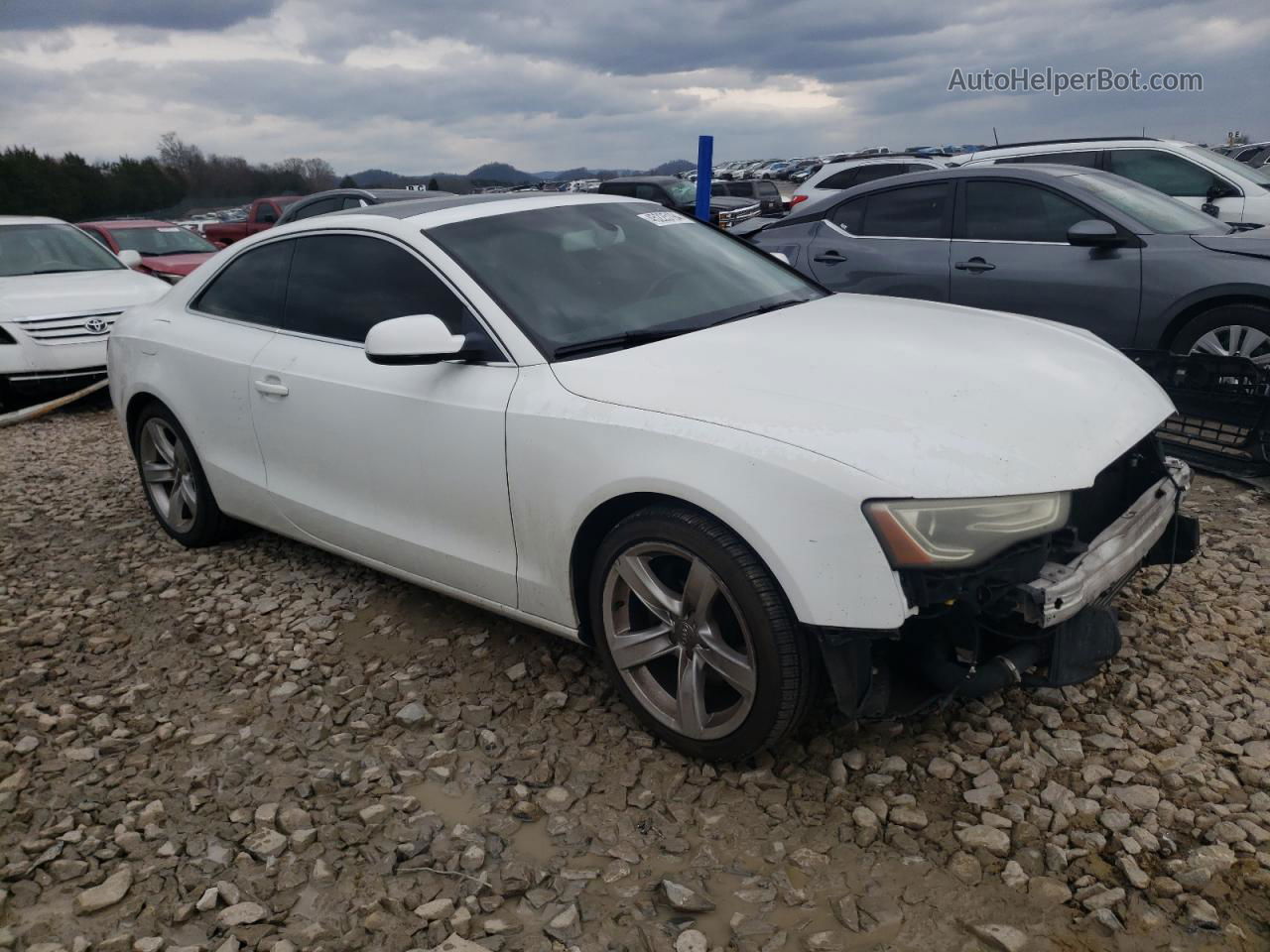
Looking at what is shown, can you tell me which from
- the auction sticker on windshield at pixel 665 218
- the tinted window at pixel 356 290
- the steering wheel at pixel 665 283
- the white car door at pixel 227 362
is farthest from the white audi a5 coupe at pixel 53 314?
the steering wheel at pixel 665 283

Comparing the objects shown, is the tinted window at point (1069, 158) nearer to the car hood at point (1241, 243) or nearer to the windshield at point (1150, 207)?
the windshield at point (1150, 207)

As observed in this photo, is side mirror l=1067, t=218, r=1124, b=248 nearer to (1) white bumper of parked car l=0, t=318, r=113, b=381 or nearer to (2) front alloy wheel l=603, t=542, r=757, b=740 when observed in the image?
(2) front alloy wheel l=603, t=542, r=757, b=740

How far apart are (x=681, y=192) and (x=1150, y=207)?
36.3ft

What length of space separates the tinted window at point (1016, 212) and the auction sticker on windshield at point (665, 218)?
3081 millimetres

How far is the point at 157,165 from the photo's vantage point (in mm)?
56219

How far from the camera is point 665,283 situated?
137 inches

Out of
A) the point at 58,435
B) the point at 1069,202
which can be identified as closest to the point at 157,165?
the point at 58,435

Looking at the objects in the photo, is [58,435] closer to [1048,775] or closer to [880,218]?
[880,218]

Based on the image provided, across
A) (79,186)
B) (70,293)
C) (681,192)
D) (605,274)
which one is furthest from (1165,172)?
(79,186)

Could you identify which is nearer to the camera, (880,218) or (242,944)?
(242,944)

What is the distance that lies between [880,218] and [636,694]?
16.3 feet

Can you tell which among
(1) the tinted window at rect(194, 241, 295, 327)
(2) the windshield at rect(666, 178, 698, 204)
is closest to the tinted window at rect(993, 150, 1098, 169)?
(1) the tinted window at rect(194, 241, 295, 327)

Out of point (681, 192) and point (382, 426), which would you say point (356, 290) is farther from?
point (681, 192)

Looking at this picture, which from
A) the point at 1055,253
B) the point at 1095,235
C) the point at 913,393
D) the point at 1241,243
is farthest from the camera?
the point at 1055,253
